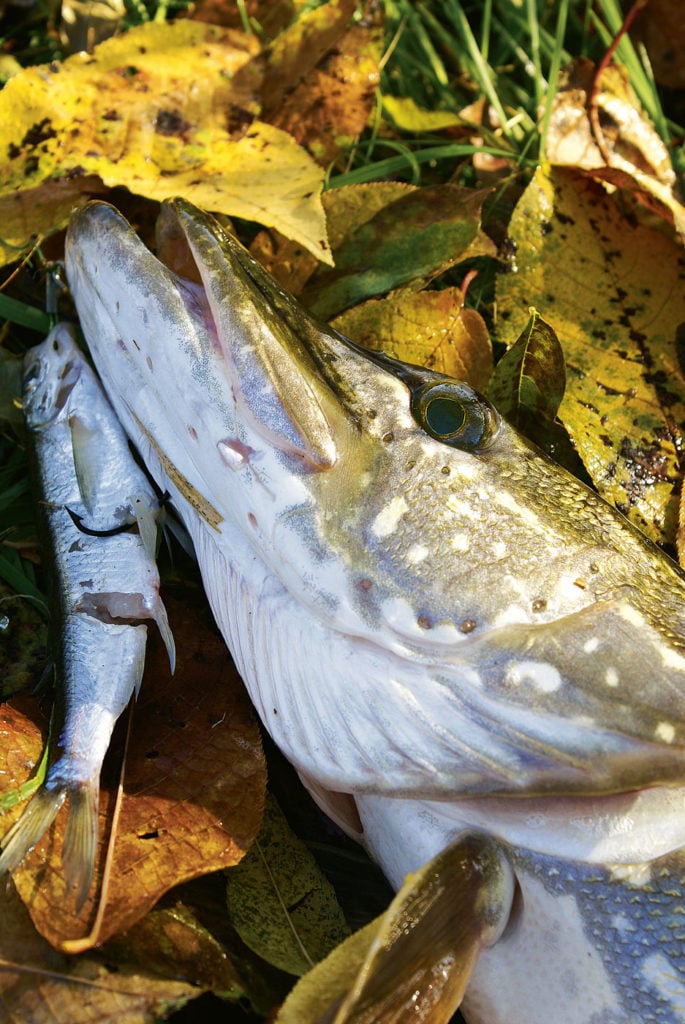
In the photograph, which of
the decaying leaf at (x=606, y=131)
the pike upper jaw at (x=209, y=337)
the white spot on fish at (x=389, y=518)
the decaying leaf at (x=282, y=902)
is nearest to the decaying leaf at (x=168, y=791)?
the decaying leaf at (x=282, y=902)

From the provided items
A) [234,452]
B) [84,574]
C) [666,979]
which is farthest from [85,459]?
[666,979]

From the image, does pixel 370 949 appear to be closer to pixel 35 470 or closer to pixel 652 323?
pixel 35 470

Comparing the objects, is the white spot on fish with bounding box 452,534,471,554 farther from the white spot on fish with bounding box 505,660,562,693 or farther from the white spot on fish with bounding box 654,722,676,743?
the white spot on fish with bounding box 654,722,676,743

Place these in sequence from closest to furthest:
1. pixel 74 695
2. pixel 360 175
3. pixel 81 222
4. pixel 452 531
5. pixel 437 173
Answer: pixel 452 531
pixel 74 695
pixel 81 222
pixel 360 175
pixel 437 173

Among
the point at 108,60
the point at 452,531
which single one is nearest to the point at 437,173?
the point at 108,60

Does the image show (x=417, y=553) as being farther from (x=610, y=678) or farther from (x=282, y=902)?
(x=282, y=902)

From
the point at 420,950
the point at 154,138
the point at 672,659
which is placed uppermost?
the point at 154,138

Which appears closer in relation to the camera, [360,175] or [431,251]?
[431,251]
